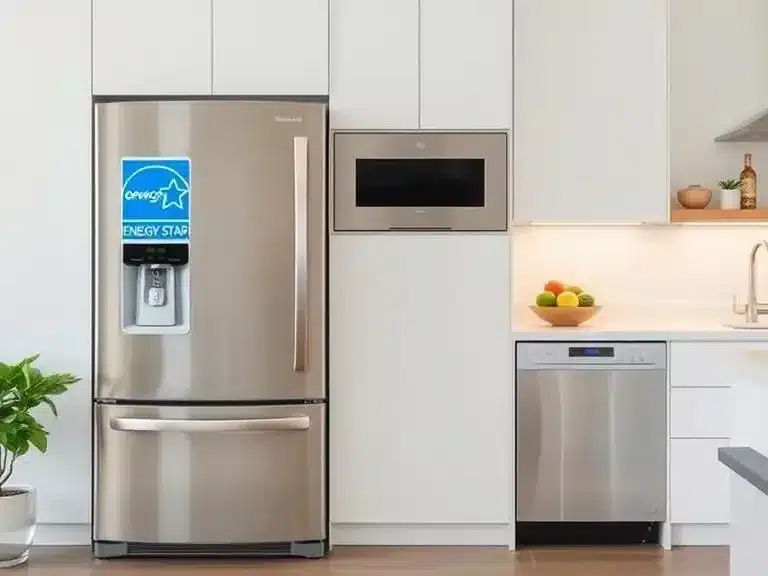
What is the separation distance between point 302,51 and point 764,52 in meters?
2.03

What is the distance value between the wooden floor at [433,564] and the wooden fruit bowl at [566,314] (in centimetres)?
88

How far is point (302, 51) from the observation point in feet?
12.4

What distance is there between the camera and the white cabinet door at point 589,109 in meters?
4.04

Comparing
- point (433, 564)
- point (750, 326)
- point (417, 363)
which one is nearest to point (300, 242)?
point (417, 363)

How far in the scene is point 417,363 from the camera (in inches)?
150

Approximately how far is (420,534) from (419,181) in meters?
1.34

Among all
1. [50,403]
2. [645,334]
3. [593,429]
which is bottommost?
[593,429]

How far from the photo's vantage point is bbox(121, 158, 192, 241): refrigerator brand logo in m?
3.64

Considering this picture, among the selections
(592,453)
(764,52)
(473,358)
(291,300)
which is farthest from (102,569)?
(764,52)

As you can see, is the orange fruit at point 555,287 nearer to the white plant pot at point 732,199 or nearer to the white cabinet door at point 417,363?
the white cabinet door at point 417,363

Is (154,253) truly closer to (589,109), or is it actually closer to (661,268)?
(589,109)

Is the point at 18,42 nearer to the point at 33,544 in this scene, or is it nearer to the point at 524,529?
the point at 33,544

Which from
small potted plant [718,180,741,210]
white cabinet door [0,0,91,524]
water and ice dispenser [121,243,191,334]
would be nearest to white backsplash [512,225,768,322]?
small potted plant [718,180,741,210]

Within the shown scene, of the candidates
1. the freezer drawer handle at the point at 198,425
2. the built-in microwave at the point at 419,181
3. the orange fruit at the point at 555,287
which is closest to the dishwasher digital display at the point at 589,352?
the orange fruit at the point at 555,287
